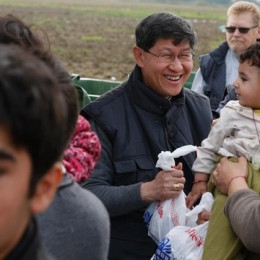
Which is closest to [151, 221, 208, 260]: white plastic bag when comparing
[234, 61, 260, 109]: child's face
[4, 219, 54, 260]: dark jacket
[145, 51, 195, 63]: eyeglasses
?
[234, 61, 260, 109]: child's face

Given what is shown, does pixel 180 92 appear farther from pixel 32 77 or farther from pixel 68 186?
pixel 32 77

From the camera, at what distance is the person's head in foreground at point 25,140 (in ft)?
3.51

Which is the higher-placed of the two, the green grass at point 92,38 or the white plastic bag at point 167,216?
the white plastic bag at point 167,216

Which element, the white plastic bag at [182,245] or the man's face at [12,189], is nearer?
the man's face at [12,189]

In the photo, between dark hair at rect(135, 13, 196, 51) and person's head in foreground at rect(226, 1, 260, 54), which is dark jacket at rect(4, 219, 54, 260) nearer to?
dark hair at rect(135, 13, 196, 51)

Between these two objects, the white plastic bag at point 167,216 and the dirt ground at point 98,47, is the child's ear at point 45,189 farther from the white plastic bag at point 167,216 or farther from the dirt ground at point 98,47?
the dirt ground at point 98,47

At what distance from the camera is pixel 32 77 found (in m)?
1.11

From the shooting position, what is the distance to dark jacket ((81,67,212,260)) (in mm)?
2830

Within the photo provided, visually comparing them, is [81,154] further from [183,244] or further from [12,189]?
[12,189]

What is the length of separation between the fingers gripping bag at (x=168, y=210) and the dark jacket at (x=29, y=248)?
151 cm

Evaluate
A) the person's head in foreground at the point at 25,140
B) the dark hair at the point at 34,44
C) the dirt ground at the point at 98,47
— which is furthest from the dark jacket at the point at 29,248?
the dirt ground at the point at 98,47

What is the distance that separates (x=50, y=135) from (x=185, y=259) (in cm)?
167

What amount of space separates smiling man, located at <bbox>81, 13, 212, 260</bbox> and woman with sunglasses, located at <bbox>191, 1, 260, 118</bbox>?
225 centimetres

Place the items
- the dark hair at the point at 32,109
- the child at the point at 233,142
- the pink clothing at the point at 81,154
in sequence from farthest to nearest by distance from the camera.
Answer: the child at the point at 233,142
the pink clothing at the point at 81,154
the dark hair at the point at 32,109
